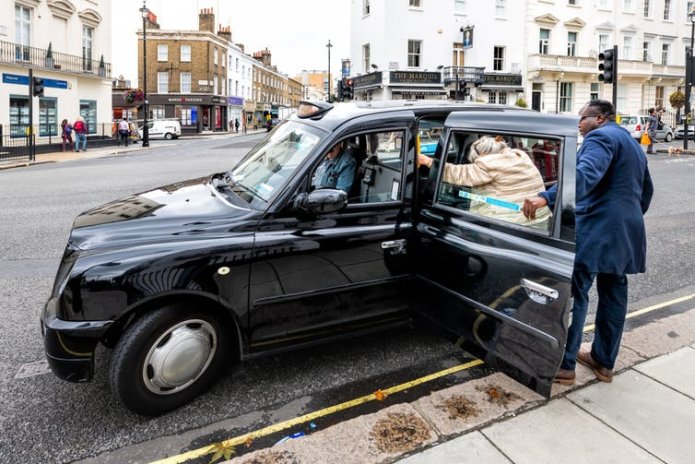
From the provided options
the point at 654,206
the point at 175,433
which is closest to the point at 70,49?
the point at 654,206

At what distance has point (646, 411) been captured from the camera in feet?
10.4

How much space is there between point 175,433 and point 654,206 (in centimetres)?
1059

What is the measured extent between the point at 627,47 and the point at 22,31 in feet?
141

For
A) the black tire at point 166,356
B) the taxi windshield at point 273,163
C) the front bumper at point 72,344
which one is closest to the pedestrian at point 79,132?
the taxi windshield at point 273,163

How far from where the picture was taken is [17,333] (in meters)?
4.31

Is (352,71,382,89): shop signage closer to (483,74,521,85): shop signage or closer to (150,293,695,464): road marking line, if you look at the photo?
(483,74,521,85): shop signage

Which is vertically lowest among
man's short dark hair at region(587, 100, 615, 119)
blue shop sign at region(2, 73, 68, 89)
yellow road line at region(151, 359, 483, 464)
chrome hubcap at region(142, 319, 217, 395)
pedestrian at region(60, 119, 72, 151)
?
yellow road line at region(151, 359, 483, 464)

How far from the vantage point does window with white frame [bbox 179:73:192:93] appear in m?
54.4

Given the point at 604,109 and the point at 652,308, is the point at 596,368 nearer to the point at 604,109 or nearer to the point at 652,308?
the point at 604,109

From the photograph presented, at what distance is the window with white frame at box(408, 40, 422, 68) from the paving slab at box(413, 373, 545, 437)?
36.8m

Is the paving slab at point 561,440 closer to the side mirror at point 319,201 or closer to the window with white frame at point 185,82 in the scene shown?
the side mirror at point 319,201

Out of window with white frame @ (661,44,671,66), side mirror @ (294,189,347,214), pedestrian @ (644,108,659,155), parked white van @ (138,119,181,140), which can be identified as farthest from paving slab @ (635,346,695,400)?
window with white frame @ (661,44,671,66)

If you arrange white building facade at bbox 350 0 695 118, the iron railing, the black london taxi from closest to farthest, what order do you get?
the black london taxi < the iron railing < white building facade at bbox 350 0 695 118

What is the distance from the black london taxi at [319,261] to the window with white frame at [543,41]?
40901 millimetres
